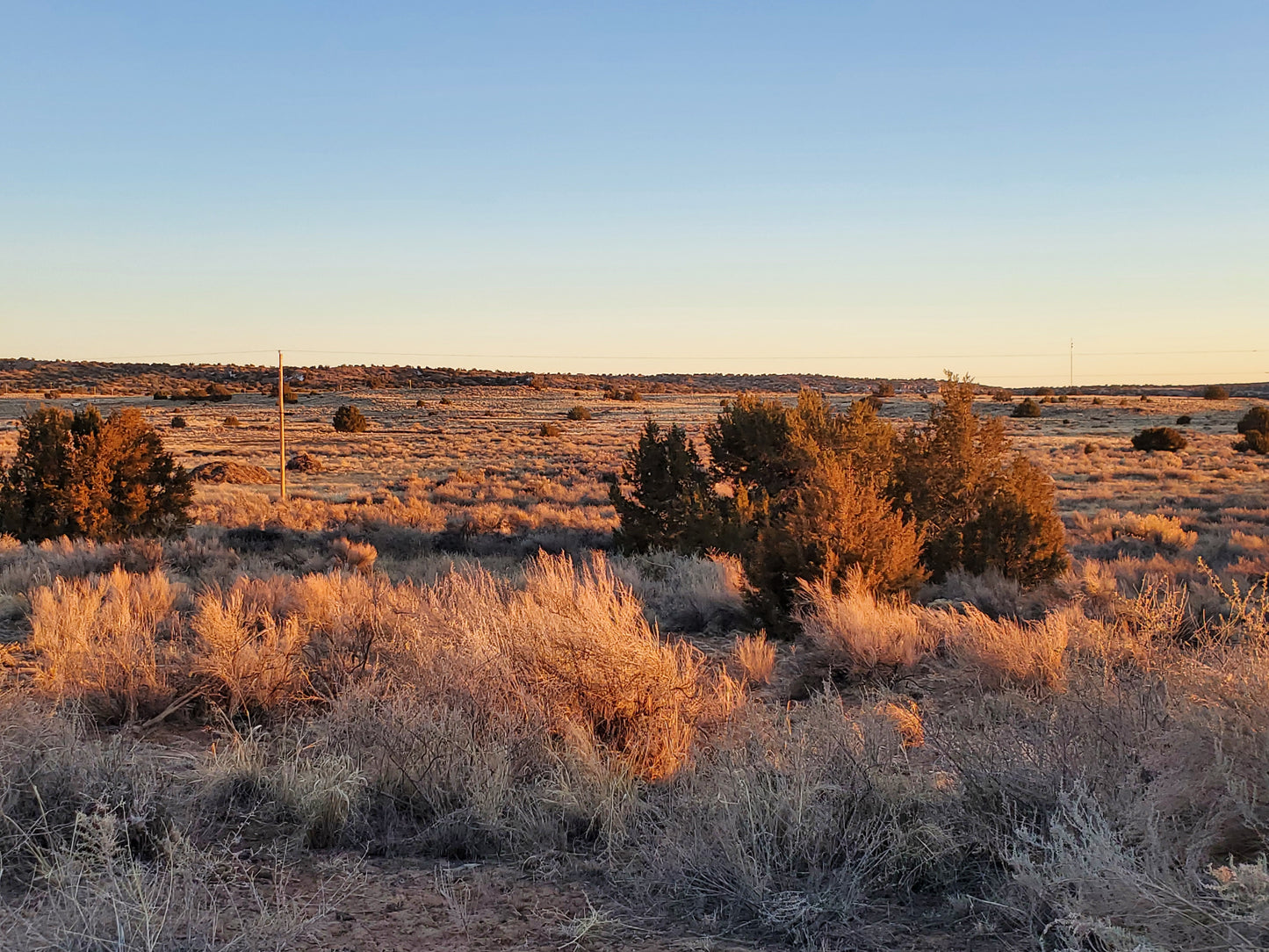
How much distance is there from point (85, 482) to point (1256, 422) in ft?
157

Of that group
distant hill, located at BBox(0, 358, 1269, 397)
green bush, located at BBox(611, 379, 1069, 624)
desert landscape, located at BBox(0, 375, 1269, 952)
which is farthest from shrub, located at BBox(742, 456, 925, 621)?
distant hill, located at BBox(0, 358, 1269, 397)

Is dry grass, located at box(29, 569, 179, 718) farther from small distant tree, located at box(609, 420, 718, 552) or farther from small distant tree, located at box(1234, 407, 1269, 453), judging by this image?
small distant tree, located at box(1234, 407, 1269, 453)

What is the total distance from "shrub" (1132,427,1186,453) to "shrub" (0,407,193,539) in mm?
40852

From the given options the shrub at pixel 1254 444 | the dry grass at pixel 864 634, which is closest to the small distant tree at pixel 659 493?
the dry grass at pixel 864 634

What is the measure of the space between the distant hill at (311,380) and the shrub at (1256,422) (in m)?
58.2

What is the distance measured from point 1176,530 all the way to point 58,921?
21.3 m

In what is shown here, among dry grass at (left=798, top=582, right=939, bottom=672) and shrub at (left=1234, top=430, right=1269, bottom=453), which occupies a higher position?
shrub at (left=1234, top=430, right=1269, bottom=453)

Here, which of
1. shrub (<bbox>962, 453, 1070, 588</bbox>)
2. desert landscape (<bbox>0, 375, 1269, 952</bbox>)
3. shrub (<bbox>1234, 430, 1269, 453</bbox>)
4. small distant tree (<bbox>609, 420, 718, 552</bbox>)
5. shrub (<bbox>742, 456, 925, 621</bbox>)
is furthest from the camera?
shrub (<bbox>1234, 430, 1269, 453</bbox>)

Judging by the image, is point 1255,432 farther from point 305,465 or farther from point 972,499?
point 305,465

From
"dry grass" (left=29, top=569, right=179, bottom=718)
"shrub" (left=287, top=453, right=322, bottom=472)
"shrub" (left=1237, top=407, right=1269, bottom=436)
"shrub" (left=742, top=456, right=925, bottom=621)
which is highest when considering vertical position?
"shrub" (left=1237, top=407, right=1269, bottom=436)

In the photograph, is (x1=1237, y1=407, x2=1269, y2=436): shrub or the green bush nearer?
the green bush

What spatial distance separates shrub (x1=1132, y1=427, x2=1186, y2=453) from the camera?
143ft

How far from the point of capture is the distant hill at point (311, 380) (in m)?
108

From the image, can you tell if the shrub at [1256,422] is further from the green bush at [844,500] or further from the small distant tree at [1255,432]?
the green bush at [844,500]
